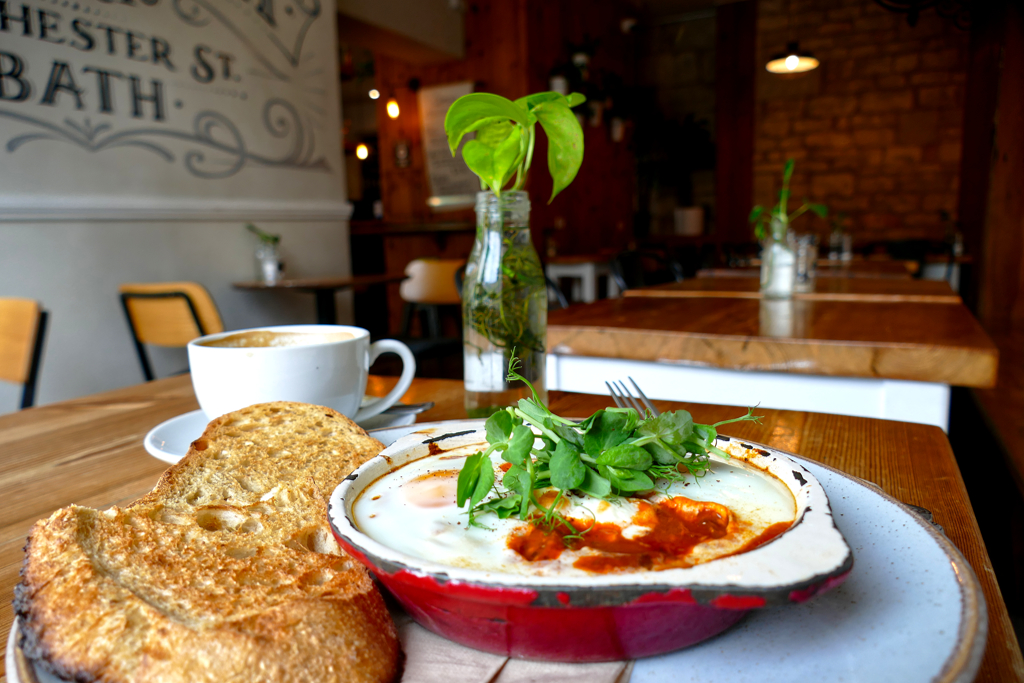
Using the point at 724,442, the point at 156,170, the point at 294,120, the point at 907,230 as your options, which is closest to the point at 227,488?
the point at 724,442

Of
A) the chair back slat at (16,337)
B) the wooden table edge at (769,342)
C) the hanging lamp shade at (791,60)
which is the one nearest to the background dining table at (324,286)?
the chair back slat at (16,337)

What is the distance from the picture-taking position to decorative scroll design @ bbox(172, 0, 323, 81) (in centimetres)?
338

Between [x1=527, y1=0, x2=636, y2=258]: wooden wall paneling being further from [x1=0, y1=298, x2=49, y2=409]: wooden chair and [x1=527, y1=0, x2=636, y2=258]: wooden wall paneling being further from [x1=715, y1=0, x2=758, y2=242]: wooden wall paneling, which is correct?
[x1=0, y1=298, x2=49, y2=409]: wooden chair

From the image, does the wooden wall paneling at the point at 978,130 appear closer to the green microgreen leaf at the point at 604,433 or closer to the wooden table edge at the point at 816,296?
the wooden table edge at the point at 816,296

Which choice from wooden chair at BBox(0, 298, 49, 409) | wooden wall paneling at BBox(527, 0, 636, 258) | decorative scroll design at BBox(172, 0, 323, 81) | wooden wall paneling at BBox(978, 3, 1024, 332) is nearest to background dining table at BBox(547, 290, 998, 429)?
wooden chair at BBox(0, 298, 49, 409)

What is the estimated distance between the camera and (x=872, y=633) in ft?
0.94

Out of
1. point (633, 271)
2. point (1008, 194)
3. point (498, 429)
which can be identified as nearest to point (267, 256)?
point (633, 271)

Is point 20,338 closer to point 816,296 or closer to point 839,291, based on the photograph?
point 816,296

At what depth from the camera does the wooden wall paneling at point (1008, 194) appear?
14.8 ft

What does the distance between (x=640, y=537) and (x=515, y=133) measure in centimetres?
43

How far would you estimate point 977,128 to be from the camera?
20.2 feet

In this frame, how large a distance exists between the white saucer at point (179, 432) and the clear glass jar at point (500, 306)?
0.33 ft

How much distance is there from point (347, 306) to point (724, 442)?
4.55 metres

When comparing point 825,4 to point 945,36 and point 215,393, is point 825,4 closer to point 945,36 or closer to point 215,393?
point 945,36
